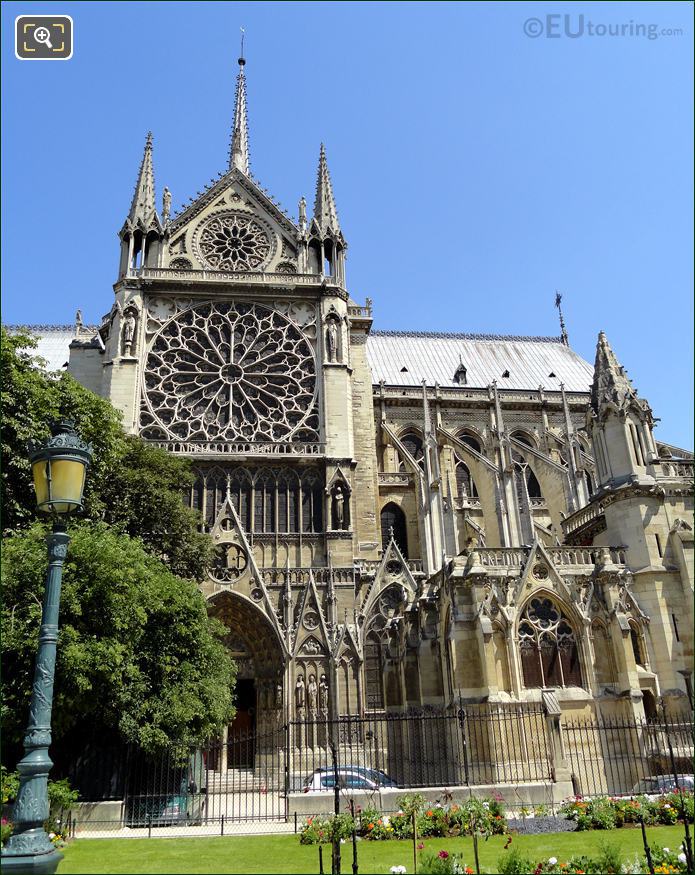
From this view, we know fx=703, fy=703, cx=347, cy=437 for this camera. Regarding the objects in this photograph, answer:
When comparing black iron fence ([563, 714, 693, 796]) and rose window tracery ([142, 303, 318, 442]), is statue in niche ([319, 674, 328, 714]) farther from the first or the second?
rose window tracery ([142, 303, 318, 442])

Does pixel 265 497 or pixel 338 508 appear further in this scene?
pixel 265 497

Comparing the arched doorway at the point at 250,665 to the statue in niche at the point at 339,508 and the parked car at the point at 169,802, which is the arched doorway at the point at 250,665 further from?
the parked car at the point at 169,802

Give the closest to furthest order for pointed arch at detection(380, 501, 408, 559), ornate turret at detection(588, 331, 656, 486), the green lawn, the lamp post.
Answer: the lamp post → the green lawn → ornate turret at detection(588, 331, 656, 486) → pointed arch at detection(380, 501, 408, 559)

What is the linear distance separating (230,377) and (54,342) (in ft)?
71.0

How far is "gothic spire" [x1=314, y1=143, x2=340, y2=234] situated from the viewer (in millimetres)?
38062

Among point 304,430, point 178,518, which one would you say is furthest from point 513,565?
point 304,430

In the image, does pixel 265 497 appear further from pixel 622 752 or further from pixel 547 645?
pixel 622 752

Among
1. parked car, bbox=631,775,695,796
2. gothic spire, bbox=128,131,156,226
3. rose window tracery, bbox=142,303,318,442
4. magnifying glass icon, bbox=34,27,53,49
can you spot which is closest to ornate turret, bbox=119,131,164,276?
gothic spire, bbox=128,131,156,226

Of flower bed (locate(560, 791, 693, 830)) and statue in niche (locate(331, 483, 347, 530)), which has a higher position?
statue in niche (locate(331, 483, 347, 530))

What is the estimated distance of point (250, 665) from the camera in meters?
28.3

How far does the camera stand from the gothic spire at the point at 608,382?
23078 millimetres

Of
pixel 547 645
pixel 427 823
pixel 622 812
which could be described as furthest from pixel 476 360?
pixel 427 823

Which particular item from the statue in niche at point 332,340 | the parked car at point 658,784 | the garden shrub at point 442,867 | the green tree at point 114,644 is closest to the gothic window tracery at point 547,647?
the parked car at point 658,784

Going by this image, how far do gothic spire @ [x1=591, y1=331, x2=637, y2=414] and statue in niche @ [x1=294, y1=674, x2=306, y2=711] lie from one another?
14791mm
